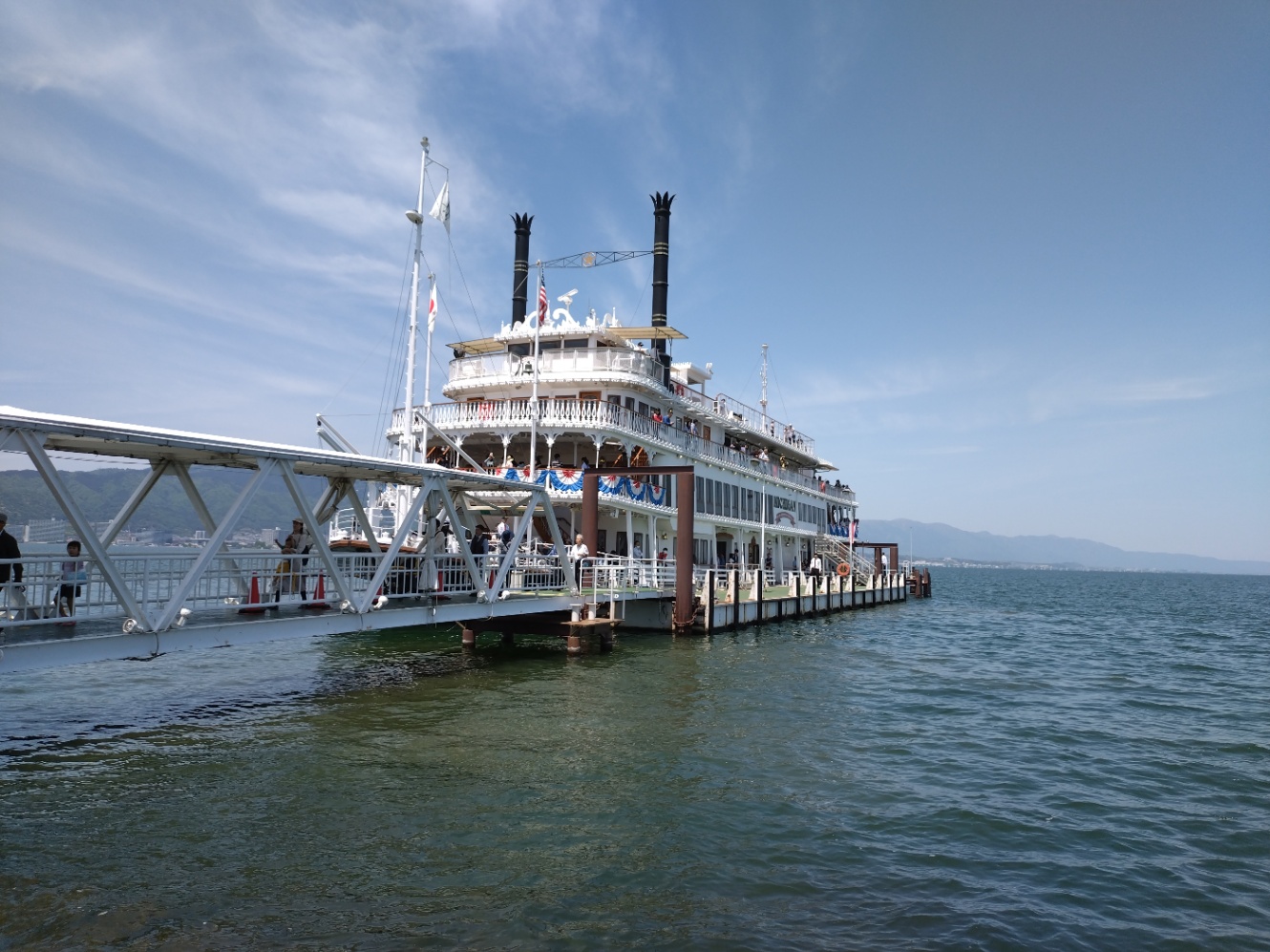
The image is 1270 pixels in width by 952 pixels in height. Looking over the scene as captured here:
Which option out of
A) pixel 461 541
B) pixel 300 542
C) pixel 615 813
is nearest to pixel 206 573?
pixel 300 542

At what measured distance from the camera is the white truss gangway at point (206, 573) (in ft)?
33.2

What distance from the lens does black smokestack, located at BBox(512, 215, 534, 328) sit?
4059cm

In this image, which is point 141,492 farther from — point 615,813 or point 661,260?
point 661,260

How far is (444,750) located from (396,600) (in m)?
6.95

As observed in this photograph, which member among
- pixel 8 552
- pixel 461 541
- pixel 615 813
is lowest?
pixel 615 813

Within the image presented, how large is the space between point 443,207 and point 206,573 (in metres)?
15.6

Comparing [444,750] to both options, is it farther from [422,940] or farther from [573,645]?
[573,645]

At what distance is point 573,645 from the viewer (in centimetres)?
2138

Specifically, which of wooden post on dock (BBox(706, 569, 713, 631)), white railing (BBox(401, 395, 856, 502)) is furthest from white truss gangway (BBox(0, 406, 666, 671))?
white railing (BBox(401, 395, 856, 502))

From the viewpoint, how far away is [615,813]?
9836 mm

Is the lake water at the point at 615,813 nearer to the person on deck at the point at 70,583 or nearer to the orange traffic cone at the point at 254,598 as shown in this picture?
the orange traffic cone at the point at 254,598

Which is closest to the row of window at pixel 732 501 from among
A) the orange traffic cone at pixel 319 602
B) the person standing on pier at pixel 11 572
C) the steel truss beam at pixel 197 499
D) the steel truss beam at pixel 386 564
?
the steel truss beam at pixel 386 564

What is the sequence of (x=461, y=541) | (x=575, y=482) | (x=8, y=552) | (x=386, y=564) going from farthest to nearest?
(x=575, y=482) → (x=461, y=541) → (x=386, y=564) → (x=8, y=552)

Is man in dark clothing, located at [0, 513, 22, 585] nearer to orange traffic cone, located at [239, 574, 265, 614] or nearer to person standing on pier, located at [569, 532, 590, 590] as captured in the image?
orange traffic cone, located at [239, 574, 265, 614]
